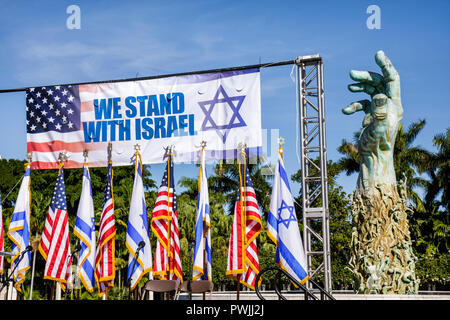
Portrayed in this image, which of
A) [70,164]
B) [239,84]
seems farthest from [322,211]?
[70,164]

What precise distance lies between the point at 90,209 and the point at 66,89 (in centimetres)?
300

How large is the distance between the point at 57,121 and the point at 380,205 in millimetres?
8265

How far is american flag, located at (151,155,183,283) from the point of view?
40.7ft

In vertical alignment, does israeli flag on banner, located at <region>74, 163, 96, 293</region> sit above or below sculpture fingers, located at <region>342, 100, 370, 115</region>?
below

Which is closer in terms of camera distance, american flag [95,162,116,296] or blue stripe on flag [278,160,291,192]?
blue stripe on flag [278,160,291,192]

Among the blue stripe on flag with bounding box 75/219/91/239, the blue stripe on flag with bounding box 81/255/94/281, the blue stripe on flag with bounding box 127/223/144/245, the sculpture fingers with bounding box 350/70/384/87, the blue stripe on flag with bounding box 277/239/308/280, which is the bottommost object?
the blue stripe on flag with bounding box 81/255/94/281

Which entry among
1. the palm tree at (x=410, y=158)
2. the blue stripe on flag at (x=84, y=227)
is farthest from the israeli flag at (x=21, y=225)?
Answer: the palm tree at (x=410, y=158)

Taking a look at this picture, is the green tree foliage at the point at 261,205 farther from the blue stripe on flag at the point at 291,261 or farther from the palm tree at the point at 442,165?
the blue stripe on flag at the point at 291,261

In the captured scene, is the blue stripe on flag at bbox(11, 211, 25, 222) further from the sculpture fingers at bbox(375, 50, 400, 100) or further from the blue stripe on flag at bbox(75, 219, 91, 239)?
the sculpture fingers at bbox(375, 50, 400, 100)

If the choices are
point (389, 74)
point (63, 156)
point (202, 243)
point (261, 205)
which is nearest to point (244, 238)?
point (202, 243)

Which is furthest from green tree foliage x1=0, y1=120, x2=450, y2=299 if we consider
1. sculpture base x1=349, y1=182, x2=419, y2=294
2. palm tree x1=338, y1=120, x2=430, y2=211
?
sculpture base x1=349, y1=182, x2=419, y2=294

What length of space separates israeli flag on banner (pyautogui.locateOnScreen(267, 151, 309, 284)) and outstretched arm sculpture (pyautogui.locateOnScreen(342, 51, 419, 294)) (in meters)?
3.35

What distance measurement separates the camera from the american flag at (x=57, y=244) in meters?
12.6

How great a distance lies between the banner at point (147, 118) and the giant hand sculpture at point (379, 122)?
3.69m
